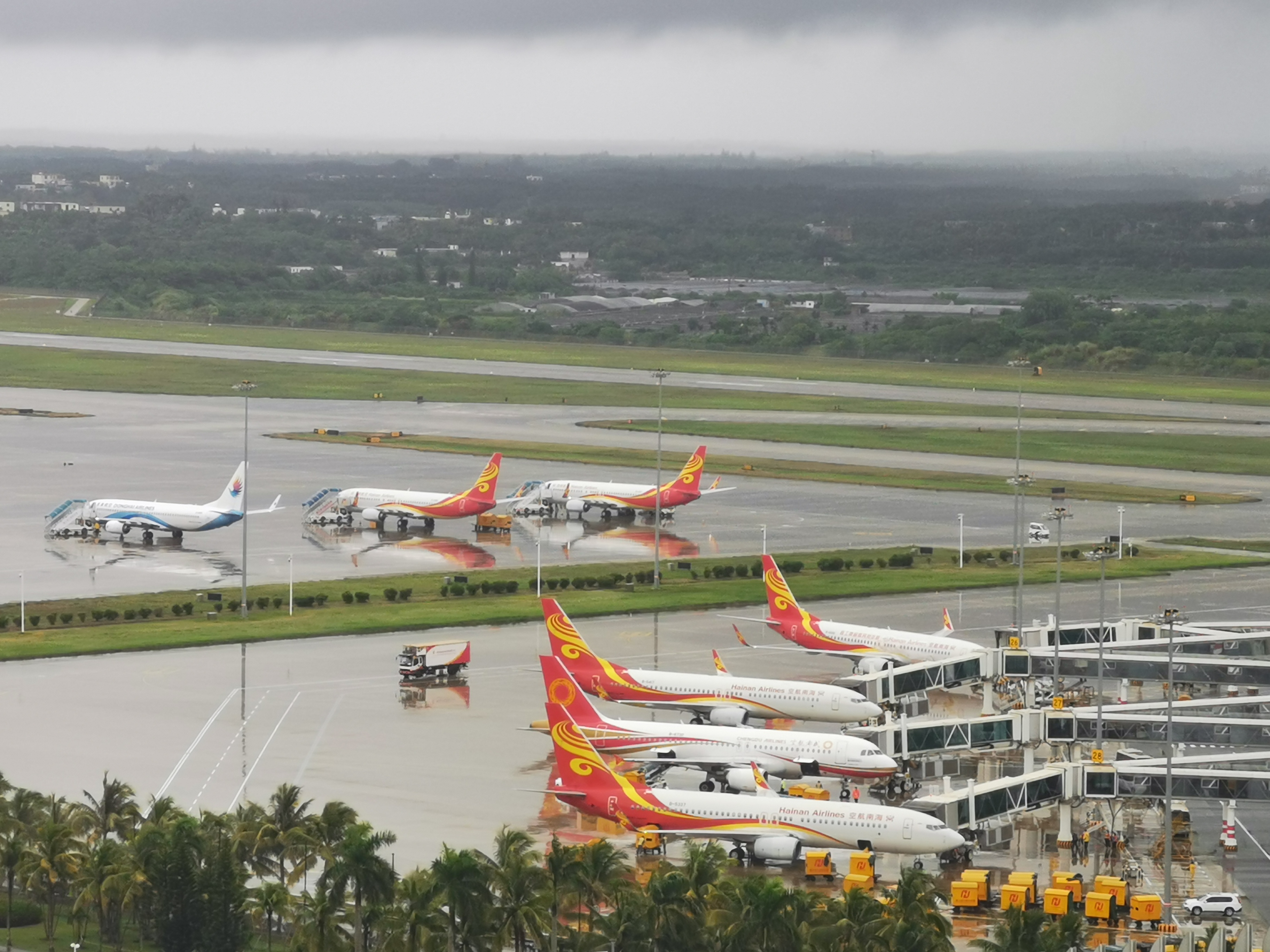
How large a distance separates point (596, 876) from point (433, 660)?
123 feet

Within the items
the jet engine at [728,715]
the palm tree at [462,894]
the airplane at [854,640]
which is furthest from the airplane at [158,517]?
the palm tree at [462,894]

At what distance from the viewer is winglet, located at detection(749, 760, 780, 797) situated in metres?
67.8

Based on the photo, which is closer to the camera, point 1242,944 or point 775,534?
point 1242,944

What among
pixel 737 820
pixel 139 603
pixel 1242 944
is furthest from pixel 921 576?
pixel 1242 944

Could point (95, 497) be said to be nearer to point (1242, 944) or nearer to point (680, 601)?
point (680, 601)

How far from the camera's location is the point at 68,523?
12900 cm

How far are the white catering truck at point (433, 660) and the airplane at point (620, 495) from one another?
4687 cm

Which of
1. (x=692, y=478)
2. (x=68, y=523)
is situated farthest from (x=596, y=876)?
(x=692, y=478)

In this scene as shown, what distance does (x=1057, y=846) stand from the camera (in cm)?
6575

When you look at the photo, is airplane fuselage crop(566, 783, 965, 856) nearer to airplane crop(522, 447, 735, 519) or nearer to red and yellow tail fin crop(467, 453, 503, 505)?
red and yellow tail fin crop(467, 453, 503, 505)

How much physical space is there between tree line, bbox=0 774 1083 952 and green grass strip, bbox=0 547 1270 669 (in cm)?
3516

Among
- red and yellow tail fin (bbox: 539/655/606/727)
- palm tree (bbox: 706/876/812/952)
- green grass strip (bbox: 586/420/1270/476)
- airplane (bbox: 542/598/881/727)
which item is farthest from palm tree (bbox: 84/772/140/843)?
green grass strip (bbox: 586/420/1270/476)

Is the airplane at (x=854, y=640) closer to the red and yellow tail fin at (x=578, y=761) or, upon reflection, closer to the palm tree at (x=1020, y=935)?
the red and yellow tail fin at (x=578, y=761)

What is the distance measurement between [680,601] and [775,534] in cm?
2388
